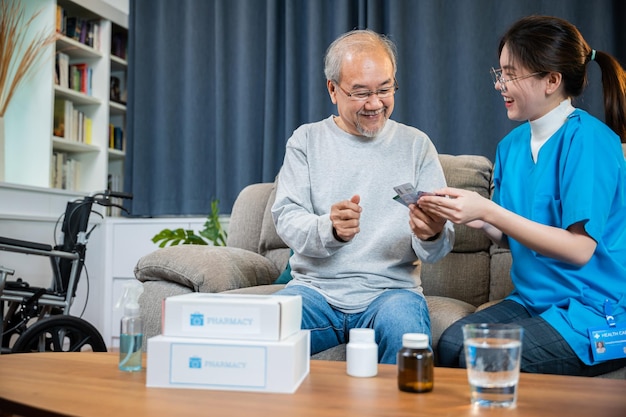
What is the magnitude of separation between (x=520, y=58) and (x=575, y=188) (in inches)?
14.4

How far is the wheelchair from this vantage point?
256 centimetres

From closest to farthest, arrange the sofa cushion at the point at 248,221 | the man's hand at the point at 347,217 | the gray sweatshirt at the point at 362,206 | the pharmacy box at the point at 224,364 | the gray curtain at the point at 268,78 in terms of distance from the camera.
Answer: the pharmacy box at the point at 224,364, the man's hand at the point at 347,217, the gray sweatshirt at the point at 362,206, the sofa cushion at the point at 248,221, the gray curtain at the point at 268,78

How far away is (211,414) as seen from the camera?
2.87ft

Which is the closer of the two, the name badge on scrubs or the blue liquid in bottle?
the blue liquid in bottle


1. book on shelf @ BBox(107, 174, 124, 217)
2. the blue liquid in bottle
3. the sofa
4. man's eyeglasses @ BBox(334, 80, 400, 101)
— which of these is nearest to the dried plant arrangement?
book on shelf @ BBox(107, 174, 124, 217)

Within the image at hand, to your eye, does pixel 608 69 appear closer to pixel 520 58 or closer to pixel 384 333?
pixel 520 58

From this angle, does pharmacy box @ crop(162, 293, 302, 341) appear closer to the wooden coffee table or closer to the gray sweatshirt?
the wooden coffee table

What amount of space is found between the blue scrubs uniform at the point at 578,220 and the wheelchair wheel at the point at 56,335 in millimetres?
1740

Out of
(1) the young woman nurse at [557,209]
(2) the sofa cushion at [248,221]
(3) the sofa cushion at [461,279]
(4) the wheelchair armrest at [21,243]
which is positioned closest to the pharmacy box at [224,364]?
(1) the young woman nurse at [557,209]

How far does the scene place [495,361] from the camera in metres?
0.90

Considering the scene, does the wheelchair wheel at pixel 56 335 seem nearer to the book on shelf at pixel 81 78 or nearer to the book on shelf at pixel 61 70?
the book on shelf at pixel 61 70

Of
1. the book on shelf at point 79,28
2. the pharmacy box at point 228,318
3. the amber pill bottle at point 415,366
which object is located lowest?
the amber pill bottle at point 415,366

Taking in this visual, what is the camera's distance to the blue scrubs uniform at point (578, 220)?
57.6 inches

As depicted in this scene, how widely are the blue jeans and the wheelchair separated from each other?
125 centimetres
